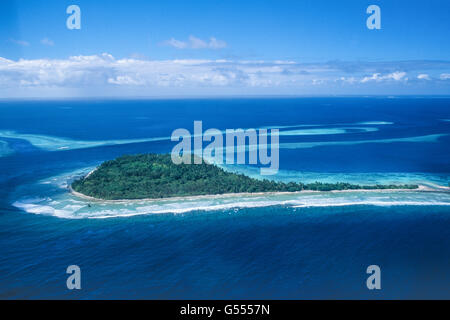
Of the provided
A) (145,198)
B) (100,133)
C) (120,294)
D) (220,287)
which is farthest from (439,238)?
(100,133)
